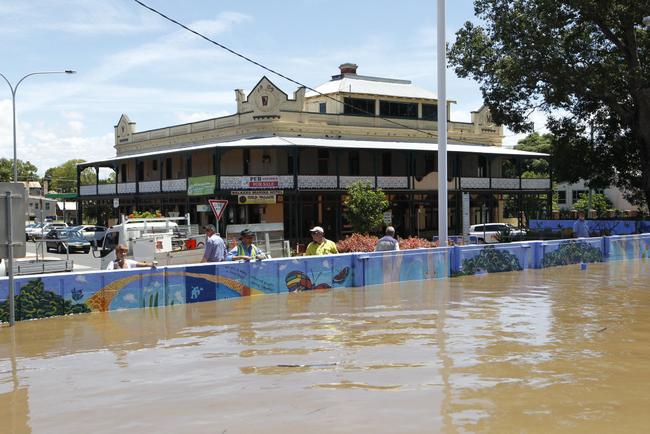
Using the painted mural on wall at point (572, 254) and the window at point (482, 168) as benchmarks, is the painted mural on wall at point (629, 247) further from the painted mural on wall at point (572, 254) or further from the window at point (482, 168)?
the window at point (482, 168)

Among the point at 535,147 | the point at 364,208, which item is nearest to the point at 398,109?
the point at 364,208

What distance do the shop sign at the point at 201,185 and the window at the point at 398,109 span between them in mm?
15117

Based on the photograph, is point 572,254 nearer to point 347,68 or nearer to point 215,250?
point 215,250

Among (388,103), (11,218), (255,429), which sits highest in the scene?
(388,103)

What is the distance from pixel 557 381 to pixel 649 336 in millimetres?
3386

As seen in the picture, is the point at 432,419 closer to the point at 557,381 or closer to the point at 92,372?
the point at 557,381

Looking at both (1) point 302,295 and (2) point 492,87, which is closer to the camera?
(1) point 302,295

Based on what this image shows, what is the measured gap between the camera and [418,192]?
4256 centimetres

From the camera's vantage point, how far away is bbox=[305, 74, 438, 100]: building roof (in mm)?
47188

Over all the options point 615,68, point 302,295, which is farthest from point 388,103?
point 302,295

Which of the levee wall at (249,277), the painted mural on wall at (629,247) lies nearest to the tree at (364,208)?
the painted mural on wall at (629,247)

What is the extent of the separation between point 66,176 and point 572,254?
136m

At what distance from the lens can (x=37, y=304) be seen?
39.5 ft

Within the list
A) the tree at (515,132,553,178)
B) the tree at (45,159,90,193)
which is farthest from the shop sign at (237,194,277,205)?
the tree at (45,159,90,193)
